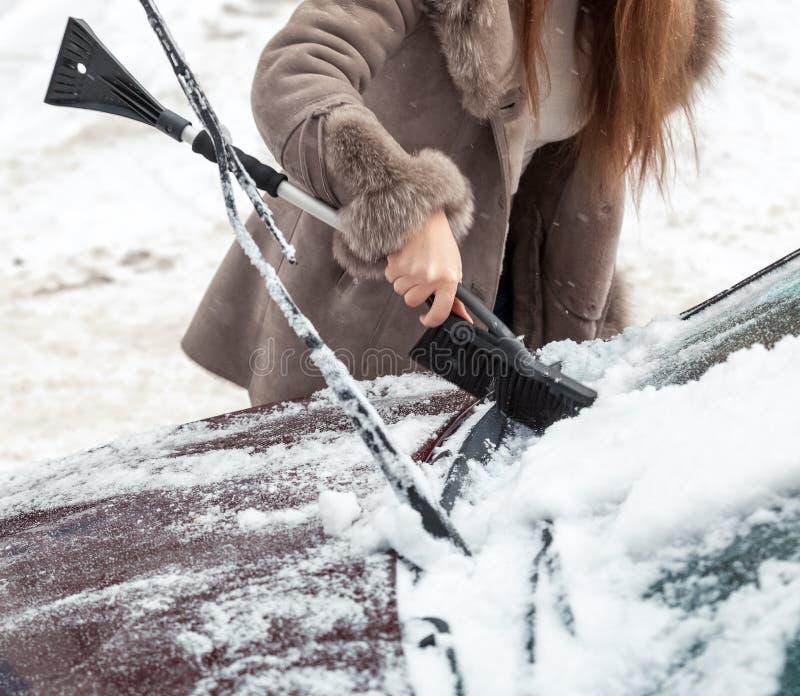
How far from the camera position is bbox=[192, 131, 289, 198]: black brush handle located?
133cm

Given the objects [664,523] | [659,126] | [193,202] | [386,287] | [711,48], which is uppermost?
[193,202]

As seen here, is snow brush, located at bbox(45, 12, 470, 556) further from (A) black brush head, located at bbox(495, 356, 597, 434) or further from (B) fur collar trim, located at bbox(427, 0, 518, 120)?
(B) fur collar trim, located at bbox(427, 0, 518, 120)

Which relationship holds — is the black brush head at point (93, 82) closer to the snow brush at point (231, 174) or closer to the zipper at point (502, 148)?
the snow brush at point (231, 174)

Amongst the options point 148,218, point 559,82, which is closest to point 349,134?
point 559,82

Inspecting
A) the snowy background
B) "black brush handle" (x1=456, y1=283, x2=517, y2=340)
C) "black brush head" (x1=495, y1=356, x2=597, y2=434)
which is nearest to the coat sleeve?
"black brush handle" (x1=456, y1=283, x2=517, y2=340)

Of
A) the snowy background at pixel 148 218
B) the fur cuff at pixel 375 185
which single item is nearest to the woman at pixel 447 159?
the fur cuff at pixel 375 185

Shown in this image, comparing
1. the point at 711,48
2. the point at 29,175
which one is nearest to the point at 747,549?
the point at 711,48

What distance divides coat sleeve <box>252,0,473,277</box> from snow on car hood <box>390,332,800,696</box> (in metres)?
0.49

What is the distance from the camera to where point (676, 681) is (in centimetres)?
71

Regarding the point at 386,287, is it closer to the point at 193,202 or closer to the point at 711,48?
the point at 711,48

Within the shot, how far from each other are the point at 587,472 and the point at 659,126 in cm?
102

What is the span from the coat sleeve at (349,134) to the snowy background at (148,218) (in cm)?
126

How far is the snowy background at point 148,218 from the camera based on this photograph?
10.6 feet

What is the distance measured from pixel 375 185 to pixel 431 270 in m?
0.16
